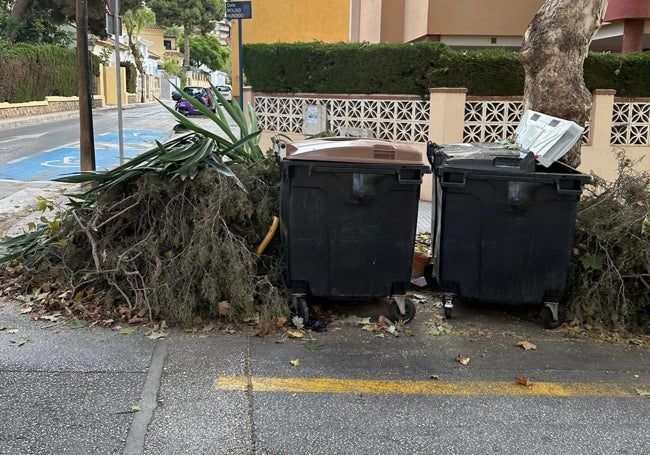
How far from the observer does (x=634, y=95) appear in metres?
9.46

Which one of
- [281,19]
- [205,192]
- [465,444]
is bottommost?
[465,444]

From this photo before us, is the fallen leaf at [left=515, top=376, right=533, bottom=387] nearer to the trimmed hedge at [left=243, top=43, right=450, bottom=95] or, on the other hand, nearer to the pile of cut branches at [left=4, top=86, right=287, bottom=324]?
the pile of cut branches at [left=4, top=86, right=287, bottom=324]

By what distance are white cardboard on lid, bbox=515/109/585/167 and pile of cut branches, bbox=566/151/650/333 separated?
71 cm

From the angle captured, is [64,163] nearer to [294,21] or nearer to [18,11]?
[294,21]

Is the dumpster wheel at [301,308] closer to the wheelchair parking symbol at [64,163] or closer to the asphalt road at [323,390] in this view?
the asphalt road at [323,390]

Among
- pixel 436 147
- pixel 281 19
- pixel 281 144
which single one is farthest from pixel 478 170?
pixel 281 19

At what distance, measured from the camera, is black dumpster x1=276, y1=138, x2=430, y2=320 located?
4.58 m

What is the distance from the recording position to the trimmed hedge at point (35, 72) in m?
26.0

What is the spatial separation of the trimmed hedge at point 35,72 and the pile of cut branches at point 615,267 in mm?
26198

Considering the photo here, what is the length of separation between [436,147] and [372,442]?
3.10m

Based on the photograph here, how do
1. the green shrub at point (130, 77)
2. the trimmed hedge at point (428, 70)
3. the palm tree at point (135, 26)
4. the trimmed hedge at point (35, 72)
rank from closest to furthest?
Answer: the trimmed hedge at point (428, 70) < the trimmed hedge at point (35, 72) < the green shrub at point (130, 77) < the palm tree at point (135, 26)

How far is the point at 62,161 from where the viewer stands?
14328 mm

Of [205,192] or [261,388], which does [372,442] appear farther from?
[205,192]

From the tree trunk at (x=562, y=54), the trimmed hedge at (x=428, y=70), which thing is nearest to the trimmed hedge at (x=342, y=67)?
the trimmed hedge at (x=428, y=70)
